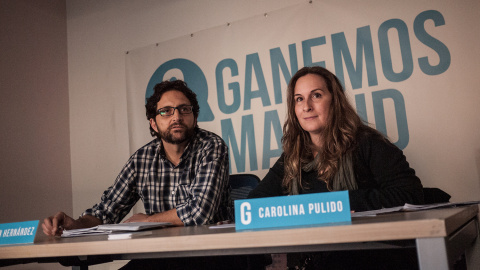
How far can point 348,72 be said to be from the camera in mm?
2592

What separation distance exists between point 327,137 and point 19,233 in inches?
44.0

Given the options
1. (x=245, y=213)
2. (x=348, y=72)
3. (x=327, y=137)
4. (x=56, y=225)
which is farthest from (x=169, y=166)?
(x=348, y=72)

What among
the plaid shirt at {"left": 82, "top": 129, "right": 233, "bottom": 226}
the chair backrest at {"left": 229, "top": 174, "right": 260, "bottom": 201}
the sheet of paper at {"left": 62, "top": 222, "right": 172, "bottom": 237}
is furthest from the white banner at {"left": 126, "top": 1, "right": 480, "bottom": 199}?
the sheet of paper at {"left": 62, "top": 222, "right": 172, "bottom": 237}

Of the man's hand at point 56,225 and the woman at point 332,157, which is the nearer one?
the woman at point 332,157

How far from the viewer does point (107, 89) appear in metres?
3.45

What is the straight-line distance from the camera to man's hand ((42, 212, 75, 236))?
149cm

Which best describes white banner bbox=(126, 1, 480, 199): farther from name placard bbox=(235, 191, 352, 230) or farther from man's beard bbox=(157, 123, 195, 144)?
name placard bbox=(235, 191, 352, 230)

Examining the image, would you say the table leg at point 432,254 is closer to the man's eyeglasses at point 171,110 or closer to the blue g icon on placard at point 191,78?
the man's eyeglasses at point 171,110

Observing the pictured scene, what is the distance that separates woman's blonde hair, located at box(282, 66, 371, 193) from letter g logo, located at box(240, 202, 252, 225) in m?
0.73

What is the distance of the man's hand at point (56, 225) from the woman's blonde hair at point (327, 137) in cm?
88

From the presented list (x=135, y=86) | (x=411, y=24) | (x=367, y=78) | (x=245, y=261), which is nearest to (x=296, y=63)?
(x=367, y=78)

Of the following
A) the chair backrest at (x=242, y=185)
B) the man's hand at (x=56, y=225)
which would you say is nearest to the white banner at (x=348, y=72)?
the chair backrest at (x=242, y=185)

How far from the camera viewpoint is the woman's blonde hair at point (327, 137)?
→ 157 cm

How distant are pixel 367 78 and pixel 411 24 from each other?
40 cm
